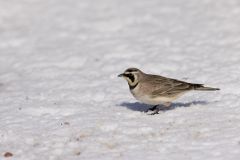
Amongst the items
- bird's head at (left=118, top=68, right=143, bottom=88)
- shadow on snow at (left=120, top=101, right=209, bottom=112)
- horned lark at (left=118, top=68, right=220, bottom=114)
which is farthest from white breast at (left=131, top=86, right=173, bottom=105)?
shadow on snow at (left=120, top=101, right=209, bottom=112)

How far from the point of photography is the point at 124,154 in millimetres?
7898

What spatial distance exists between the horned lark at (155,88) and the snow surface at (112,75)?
0.22m

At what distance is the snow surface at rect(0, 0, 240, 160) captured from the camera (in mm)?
8266

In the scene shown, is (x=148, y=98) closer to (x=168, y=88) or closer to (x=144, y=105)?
(x=168, y=88)

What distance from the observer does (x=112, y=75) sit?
38.5ft

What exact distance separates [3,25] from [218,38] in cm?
486

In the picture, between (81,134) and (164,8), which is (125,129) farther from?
(164,8)

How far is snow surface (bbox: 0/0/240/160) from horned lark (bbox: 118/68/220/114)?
0.74ft

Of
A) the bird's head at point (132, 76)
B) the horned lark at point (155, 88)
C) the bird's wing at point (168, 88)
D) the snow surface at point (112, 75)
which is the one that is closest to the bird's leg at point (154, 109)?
the horned lark at point (155, 88)

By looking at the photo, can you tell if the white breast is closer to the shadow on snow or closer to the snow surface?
the snow surface

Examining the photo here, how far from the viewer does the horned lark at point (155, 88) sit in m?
9.37

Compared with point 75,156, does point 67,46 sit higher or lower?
higher

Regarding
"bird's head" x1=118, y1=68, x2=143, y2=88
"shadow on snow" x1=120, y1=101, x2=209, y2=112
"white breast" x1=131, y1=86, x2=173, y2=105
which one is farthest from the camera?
"shadow on snow" x1=120, y1=101, x2=209, y2=112

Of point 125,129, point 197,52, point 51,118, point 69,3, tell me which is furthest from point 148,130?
point 69,3
